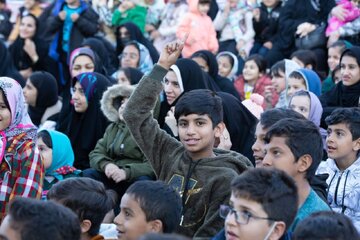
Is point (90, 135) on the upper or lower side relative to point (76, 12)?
lower

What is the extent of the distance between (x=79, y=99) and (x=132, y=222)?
4154 mm

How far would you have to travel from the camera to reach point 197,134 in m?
5.18

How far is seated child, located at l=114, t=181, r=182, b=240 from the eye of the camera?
4410mm

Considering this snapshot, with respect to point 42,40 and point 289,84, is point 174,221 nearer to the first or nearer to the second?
point 289,84

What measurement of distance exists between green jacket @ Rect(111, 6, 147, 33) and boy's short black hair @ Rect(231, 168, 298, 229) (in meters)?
8.55

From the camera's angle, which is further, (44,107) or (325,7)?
(325,7)

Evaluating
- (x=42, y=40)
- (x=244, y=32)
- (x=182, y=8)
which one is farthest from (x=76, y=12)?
(x=244, y=32)

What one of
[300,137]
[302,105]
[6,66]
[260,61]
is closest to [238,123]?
[302,105]

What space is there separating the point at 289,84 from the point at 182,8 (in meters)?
4.04

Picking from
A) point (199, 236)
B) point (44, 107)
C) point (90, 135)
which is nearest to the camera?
point (199, 236)

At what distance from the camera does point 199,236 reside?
490cm

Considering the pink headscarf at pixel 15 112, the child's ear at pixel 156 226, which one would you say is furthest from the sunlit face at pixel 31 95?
the child's ear at pixel 156 226

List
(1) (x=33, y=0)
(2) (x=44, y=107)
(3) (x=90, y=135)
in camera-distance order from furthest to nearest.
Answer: (1) (x=33, y=0)
(2) (x=44, y=107)
(3) (x=90, y=135)

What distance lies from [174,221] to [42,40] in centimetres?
815
